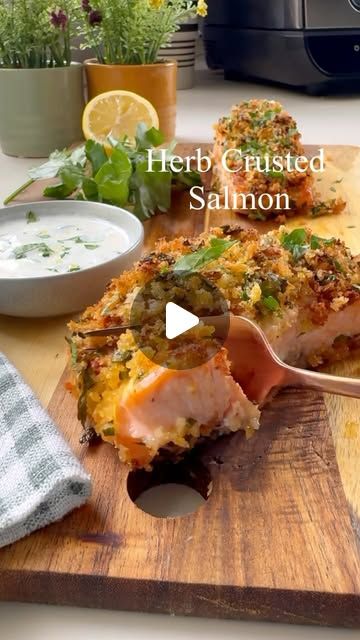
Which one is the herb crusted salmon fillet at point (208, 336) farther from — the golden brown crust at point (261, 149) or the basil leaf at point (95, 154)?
the basil leaf at point (95, 154)

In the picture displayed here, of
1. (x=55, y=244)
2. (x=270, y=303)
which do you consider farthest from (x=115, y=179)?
(x=270, y=303)

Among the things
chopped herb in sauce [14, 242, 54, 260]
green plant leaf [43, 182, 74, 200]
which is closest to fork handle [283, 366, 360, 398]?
chopped herb in sauce [14, 242, 54, 260]

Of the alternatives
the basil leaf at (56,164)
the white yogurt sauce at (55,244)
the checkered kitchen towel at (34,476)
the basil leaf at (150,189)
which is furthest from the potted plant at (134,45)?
the checkered kitchen towel at (34,476)

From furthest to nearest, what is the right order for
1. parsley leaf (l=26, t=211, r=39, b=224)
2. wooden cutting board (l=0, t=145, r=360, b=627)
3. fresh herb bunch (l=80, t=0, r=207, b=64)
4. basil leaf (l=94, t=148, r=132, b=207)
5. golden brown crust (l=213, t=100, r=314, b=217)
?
fresh herb bunch (l=80, t=0, r=207, b=64) → golden brown crust (l=213, t=100, r=314, b=217) → basil leaf (l=94, t=148, r=132, b=207) → parsley leaf (l=26, t=211, r=39, b=224) → wooden cutting board (l=0, t=145, r=360, b=627)

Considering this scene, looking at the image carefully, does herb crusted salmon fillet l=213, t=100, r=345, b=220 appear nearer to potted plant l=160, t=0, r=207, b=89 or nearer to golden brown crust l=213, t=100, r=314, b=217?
golden brown crust l=213, t=100, r=314, b=217

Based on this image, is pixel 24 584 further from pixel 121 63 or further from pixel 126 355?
pixel 121 63

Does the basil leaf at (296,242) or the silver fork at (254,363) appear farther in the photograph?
the basil leaf at (296,242)

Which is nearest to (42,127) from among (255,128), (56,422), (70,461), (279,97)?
(255,128)

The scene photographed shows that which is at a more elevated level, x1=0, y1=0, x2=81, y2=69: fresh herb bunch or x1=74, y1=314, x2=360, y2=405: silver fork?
x1=0, y1=0, x2=81, y2=69: fresh herb bunch
